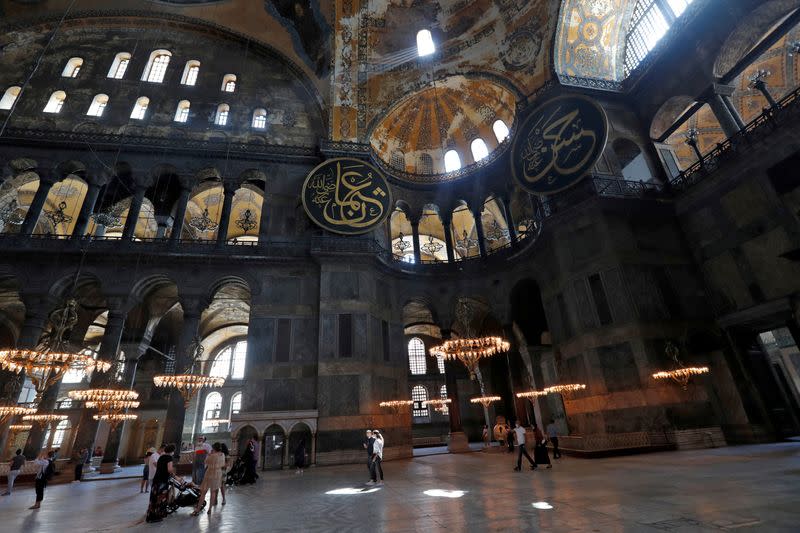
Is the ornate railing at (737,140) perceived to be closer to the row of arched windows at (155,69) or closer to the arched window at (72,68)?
the row of arched windows at (155,69)

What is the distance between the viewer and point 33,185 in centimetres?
1575

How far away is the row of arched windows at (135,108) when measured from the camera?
46.9 ft

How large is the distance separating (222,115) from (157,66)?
14.0ft

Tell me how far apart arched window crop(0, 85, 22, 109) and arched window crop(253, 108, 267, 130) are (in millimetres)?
8573

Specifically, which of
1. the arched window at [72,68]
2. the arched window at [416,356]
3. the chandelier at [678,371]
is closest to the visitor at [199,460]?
the chandelier at [678,371]

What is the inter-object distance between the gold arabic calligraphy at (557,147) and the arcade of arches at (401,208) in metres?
0.70

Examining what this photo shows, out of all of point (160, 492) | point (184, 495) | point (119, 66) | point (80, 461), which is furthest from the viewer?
point (119, 66)

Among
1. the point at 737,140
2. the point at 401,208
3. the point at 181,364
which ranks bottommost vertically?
the point at 181,364

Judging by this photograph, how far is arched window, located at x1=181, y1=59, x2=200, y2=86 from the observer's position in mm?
16547

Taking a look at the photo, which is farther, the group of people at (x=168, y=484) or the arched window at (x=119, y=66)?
the arched window at (x=119, y=66)

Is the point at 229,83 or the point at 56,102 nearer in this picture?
the point at 56,102

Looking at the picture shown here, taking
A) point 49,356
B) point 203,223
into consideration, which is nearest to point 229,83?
point 203,223

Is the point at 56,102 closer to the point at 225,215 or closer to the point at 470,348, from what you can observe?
the point at 225,215

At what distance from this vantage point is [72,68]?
15562 millimetres
